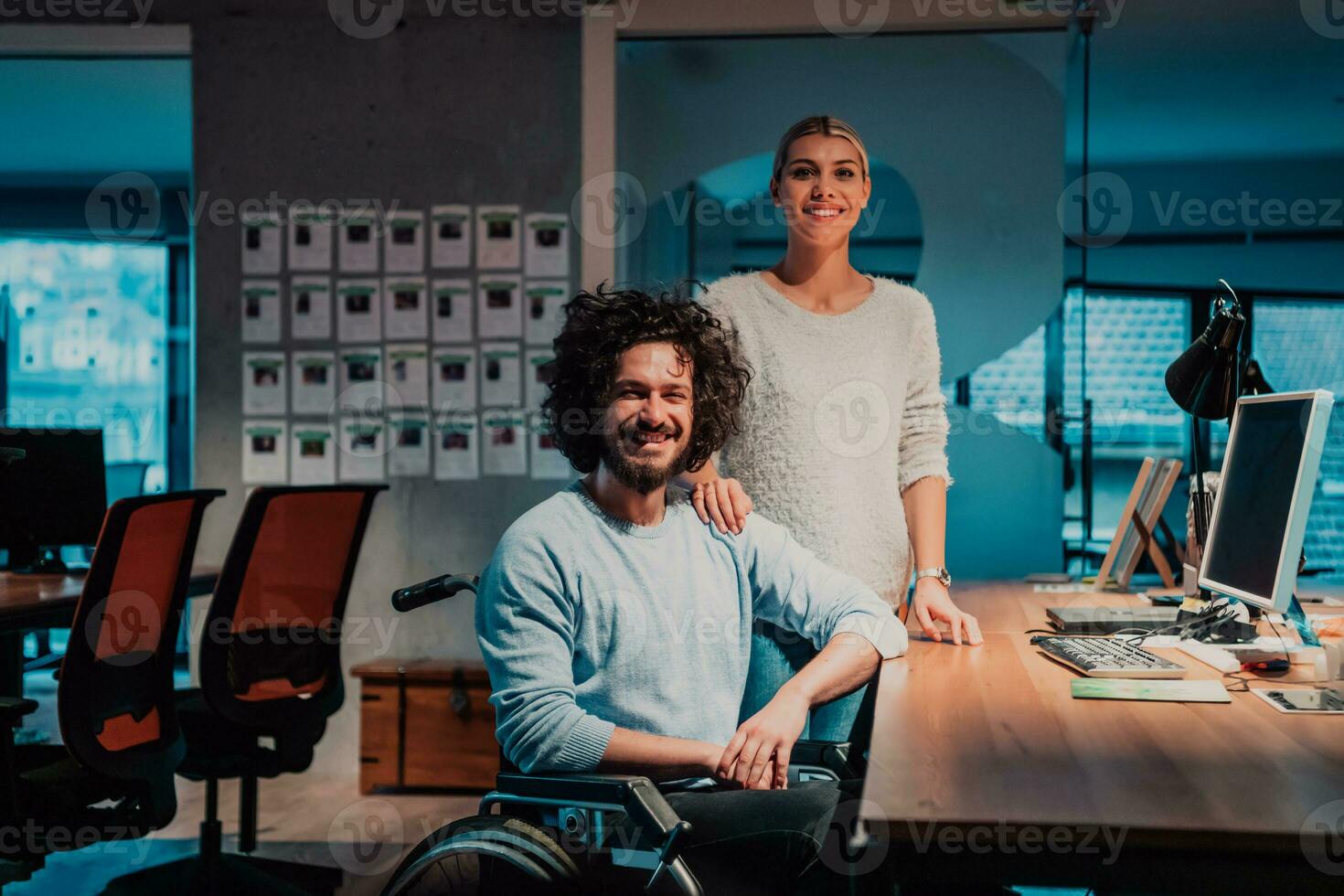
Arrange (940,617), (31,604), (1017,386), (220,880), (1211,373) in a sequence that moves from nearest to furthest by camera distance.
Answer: (940,617)
(1211,373)
(31,604)
(220,880)
(1017,386)

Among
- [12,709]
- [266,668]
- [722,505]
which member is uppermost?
[722,505]

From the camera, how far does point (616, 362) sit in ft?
6.29

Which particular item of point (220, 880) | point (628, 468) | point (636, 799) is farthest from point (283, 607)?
point (636, 799)

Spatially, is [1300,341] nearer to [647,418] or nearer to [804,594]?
[804,594]

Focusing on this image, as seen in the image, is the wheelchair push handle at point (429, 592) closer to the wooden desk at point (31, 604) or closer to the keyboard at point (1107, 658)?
the keyboard at point (1107, 658)

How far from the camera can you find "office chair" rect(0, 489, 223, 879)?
2.45 m

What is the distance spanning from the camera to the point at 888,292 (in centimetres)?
238

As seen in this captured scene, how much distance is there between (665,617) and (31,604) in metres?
1.79

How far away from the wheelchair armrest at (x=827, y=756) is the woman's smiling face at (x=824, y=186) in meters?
0.97

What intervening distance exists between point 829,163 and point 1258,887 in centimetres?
152

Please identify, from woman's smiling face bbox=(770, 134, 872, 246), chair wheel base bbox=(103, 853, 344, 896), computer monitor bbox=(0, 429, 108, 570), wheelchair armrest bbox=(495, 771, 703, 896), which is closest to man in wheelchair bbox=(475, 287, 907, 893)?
wheelchair armrest bbox=(495, 771, 703, 896)

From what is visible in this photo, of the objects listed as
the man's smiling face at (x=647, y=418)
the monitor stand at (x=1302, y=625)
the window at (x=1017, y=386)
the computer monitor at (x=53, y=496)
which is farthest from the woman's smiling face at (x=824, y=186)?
the computer monitor at (x=53, y=496)

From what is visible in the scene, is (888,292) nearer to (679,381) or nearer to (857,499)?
(857,499)

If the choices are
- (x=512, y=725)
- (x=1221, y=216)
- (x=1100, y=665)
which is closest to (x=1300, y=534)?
(x=1100, y=665)
